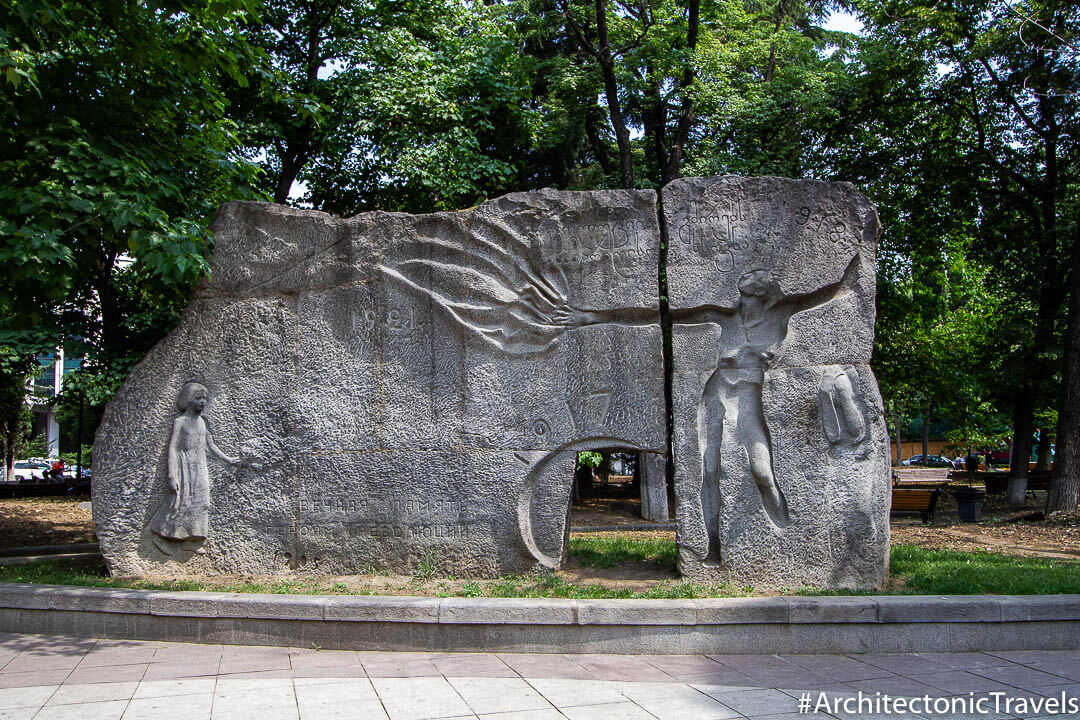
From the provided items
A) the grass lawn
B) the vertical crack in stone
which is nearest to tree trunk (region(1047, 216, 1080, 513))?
the grass lawn

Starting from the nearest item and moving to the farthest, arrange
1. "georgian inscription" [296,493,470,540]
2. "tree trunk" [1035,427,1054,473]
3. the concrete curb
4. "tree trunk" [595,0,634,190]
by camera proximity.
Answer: the concrete curb → "georgian inscription" [296,493,470,540] → "tree trunk" [595,0,634,190] → "tree trunk" [1035,427,1054,473]

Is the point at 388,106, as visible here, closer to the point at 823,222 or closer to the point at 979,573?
the point at 823,222

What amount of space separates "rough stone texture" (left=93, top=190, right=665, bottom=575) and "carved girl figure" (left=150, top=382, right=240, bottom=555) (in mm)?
47

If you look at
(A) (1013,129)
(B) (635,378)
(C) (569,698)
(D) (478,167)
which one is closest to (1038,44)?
(A) (1013,129)

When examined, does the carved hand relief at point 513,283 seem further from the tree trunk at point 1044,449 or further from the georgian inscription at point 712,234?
the tree trunk at point 1044,449

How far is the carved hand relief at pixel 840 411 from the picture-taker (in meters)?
7.00

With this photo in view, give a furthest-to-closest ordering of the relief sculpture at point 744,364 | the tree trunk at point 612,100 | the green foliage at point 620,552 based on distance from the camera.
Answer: the tree trunk at point 612,100, the green foliage at point 620,552, the relief sculpture at point 744,364

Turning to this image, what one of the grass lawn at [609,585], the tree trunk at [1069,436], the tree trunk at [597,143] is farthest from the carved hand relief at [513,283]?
the tree trunk at [597,143]

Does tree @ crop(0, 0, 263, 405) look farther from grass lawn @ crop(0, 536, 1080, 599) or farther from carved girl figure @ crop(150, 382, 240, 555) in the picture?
grass lawn @ crop(0, 536, 1080, 599)

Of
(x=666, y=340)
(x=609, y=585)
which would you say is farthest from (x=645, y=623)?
(x=666, y=340)

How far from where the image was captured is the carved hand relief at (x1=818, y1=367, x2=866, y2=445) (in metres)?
7.00

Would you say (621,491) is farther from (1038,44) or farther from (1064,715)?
(1064,715)

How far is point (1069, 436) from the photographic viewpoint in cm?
1249

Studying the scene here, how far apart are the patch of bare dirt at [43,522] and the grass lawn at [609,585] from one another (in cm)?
366
